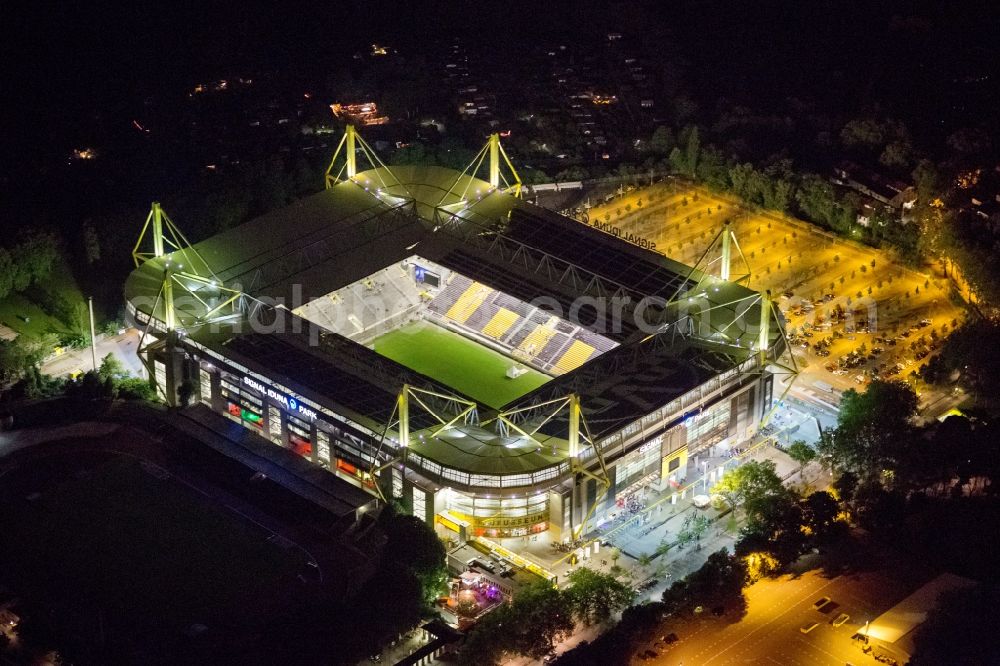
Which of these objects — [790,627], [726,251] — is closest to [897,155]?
[726,251]

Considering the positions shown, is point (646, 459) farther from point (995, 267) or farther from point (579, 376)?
point (995, 267)

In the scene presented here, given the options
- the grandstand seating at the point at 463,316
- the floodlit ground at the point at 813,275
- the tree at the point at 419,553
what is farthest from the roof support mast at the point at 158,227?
the floodlit ground at the point at 813,275

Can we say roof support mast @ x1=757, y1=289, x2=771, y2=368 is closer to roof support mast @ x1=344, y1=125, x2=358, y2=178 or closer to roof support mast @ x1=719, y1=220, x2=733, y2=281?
roof support mast @ x1=719, y1=220, x2=733, y2=281

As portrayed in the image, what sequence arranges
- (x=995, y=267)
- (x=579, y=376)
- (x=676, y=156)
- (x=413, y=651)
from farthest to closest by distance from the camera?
(x=676, y=156) < (x=995, y=267) < (x=579, y=376) < (x=413, y=651)

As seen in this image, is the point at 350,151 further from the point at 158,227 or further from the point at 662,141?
the point at 662,141

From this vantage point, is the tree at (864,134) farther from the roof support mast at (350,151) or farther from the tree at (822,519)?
the tree at (822,519)

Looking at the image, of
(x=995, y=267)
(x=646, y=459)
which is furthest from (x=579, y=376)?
(x=995, y=267)
